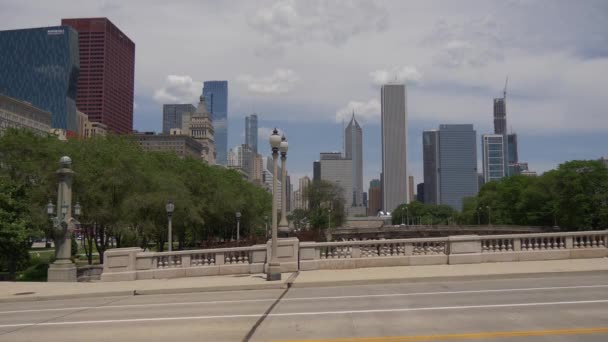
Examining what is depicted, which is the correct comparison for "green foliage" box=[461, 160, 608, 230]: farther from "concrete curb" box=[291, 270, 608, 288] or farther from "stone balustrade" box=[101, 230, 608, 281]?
"concrete curb" box=[291, 270, 608, 288]

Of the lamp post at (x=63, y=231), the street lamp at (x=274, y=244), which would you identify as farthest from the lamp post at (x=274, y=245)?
the lamp post at (x=63, y=231)

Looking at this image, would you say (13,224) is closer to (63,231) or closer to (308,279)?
(63,231)

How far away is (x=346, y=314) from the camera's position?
548 inches

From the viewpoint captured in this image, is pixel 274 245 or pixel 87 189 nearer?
pixel 274 245

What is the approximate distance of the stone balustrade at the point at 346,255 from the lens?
81.9 ft

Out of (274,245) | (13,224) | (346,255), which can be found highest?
(13,224)

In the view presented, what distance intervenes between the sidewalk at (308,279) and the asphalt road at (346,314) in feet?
3.07

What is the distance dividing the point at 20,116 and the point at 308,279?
174467 mm

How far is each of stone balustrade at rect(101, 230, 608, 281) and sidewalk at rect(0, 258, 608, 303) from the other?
2.32ft

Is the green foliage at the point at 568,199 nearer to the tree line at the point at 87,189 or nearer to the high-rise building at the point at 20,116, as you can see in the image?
the tree line at the point at 87,189

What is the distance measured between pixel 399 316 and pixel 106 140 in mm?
39693

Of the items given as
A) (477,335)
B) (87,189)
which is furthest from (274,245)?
(87,189)

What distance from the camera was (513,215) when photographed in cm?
12569

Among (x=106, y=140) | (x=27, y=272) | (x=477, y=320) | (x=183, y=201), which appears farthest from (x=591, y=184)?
(x=477, y=320)
